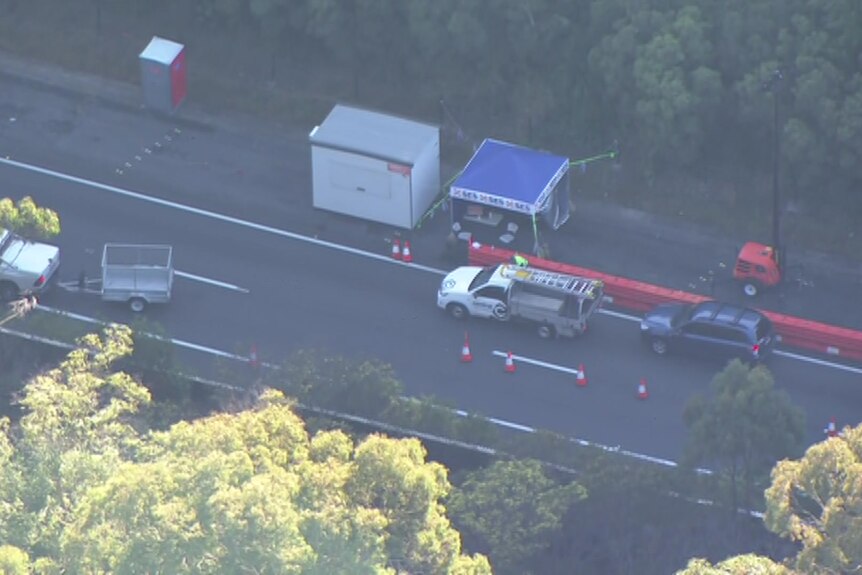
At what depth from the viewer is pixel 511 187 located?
4631cm

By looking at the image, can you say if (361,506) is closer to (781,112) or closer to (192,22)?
(781,112)

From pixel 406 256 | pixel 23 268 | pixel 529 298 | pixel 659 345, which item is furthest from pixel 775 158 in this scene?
pixel 23 268

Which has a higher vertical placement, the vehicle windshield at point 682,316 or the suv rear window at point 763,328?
the vehicle windshield at point 682,316

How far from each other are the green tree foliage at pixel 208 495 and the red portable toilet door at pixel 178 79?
17868mm

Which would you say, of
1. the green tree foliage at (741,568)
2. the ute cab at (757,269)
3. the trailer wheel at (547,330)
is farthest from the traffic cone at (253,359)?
the green tree foliage at (741,568)

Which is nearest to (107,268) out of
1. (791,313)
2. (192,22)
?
(192,22)

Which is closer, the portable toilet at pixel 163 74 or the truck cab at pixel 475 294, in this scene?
A: the truck cab at pixel 475 294

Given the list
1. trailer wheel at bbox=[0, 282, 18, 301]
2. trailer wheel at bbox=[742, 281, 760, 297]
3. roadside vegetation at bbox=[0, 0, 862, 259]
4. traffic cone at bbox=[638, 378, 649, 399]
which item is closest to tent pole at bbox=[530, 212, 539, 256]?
roadside vegetation at bbox=[0, 0, 862, 259]

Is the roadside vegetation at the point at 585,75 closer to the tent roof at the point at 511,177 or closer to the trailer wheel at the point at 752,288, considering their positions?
the tent roof at the point at 511,177

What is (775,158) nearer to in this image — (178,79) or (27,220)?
(27,220)

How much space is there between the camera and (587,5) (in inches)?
1935

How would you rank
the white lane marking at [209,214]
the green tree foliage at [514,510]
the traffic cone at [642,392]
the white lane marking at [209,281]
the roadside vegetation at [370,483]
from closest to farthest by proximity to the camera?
the roadside vegetation at [370,483]
the green tree foliage at [514,510]
the traffic cone at [642,392]
the white lane marking at [209,281]
the white lane marking at [209,214]

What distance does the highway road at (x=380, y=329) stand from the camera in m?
41.8

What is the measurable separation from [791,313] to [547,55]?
31.0ft
